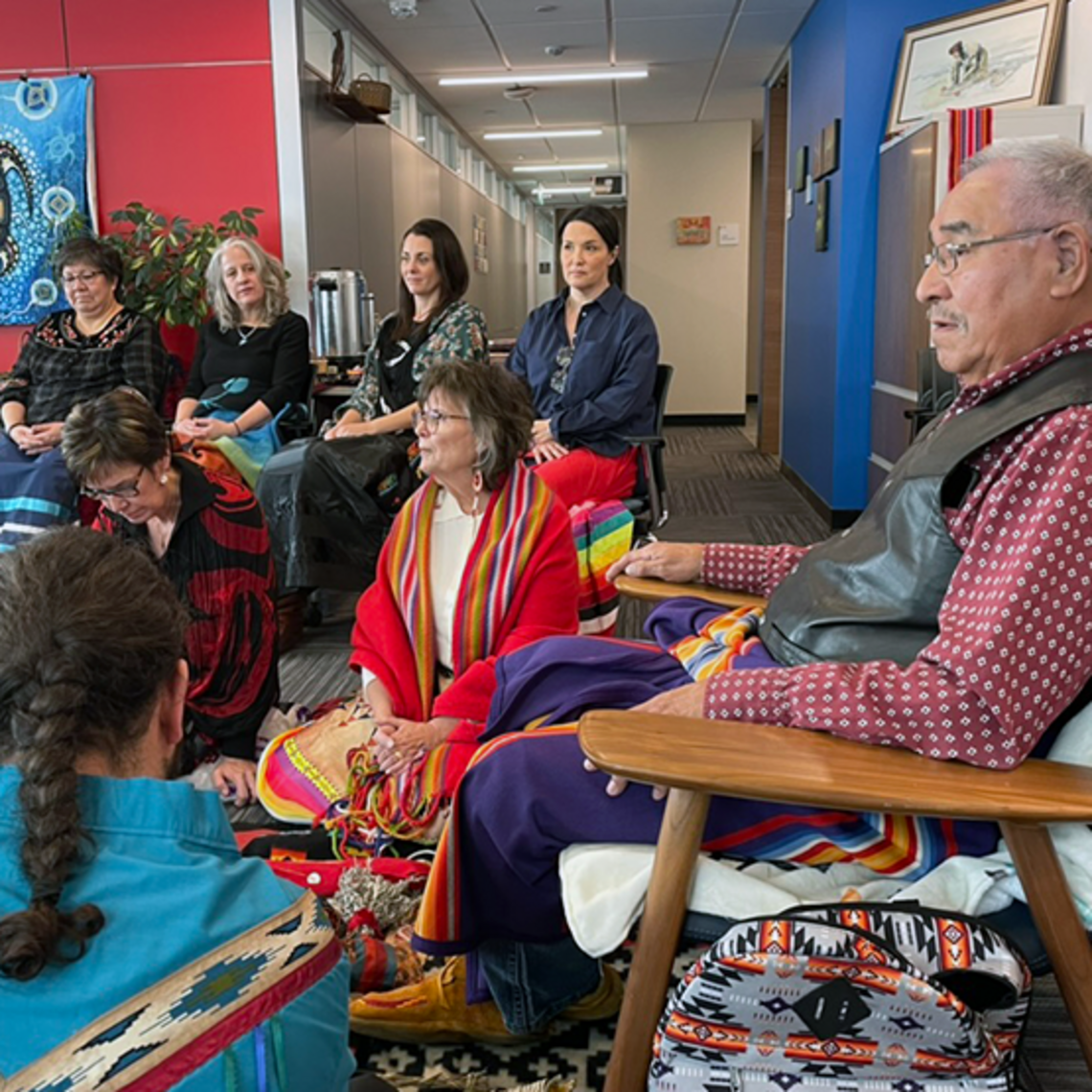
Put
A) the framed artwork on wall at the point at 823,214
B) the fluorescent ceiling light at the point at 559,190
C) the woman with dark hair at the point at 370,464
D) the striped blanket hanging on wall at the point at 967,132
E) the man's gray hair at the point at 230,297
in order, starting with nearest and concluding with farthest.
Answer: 1. the woman with dark hair at the point at 370,464
2. the striped blanket hanging on wall at the point at 967,132
3. the man's gray hair at the point at 230,297
4. the framed artwork on wall at the point at 823,214
5. the fluorescent ceiling light at the point at 559,190

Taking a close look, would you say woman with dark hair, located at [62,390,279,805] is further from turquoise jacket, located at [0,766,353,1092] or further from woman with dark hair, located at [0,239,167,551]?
woman with dark hair, located at [0,239,167,551]

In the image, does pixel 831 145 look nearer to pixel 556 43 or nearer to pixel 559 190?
pixel 556 43

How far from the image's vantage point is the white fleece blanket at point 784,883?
48.1 inches

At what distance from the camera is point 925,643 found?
1.35 m

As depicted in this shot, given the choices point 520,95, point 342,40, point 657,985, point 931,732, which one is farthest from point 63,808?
point 520,95

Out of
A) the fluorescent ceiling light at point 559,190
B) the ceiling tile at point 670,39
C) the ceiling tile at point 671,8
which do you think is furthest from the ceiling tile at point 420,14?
the fluorescent ceiling light at point 559,190

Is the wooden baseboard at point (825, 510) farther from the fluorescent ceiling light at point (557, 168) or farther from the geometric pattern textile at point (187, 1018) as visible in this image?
the fluorescent ceiling light at point (557, 168)

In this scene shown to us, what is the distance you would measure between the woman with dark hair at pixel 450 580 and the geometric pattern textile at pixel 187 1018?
1.33 metres

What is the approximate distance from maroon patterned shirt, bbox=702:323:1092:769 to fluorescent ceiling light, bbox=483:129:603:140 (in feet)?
33.4

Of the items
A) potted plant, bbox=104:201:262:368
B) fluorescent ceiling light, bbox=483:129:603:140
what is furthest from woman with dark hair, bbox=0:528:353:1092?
fluorescent ceiling light, bbox=483:129:603:140

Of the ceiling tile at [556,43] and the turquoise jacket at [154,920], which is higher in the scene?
the ceiling tile at [556,43]

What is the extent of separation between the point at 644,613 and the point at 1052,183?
2987 millimetres

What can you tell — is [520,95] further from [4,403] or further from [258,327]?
[4,403]

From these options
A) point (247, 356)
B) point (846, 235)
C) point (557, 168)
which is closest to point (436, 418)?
point (247, 356)
